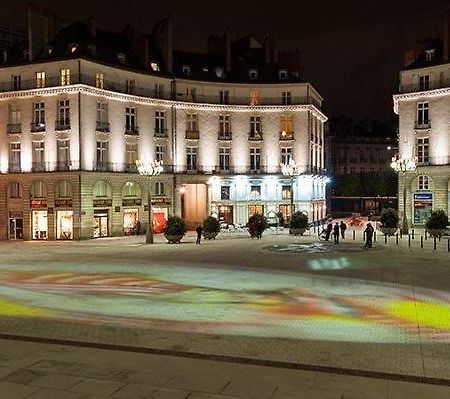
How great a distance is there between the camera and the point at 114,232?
4822cm

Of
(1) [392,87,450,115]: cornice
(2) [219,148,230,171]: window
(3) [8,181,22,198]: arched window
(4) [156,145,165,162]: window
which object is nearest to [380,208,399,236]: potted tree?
(1) [392,87,450,115]: cornice

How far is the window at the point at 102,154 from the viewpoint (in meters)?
47.0

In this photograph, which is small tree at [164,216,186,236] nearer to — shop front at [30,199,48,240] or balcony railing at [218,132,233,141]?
shop front at [30,199,48,240]

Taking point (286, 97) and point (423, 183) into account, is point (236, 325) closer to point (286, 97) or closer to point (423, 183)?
point (423, 183)

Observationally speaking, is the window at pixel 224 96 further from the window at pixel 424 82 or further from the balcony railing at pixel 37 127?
the window at pixel 424 82

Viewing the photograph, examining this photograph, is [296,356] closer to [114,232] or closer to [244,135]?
[114,232]

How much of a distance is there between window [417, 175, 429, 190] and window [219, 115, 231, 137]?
18.9 m

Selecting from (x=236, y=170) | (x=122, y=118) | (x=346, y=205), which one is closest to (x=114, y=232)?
(x=122, y=118)

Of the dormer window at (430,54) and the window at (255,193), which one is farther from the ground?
the dormer window at (430,54)

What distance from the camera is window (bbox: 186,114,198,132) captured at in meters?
55.2

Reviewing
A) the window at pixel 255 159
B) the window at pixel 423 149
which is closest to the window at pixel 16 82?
the window at pixel 255 159

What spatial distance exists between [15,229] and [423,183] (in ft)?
118

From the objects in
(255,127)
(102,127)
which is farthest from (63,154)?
(255,127)

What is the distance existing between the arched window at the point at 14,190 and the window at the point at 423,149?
35.1 meters
